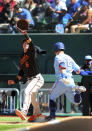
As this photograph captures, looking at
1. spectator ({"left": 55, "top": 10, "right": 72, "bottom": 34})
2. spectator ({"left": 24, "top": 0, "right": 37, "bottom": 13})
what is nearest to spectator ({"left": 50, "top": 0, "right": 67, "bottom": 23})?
spectator ({"left": 55, "top": 10, "right": 72, "bottom": 34})

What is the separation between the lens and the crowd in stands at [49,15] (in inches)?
566

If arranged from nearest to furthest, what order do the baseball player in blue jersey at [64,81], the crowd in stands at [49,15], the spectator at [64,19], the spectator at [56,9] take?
the baseball player in blue jersey at [64,81] < the crowd in stands at [49,15] < the spectator at [64,19] < the spectator at [56,9]

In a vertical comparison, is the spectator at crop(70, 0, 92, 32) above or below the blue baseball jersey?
above

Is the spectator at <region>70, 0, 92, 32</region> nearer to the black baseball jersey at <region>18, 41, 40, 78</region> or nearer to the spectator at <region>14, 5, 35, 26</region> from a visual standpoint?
the spectator at <region>14, 5, 35, 26</region>

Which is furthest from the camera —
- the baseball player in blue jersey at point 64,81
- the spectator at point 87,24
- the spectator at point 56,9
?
the spectator at point 56,9

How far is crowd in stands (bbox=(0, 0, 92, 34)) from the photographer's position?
47.1 ft

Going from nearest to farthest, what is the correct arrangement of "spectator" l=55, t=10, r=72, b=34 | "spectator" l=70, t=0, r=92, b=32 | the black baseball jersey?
the black baseball jersey → "spectator" l=70, t=0, r=92, b=32 → "spectator" l=55, t=10, r=72, b=34

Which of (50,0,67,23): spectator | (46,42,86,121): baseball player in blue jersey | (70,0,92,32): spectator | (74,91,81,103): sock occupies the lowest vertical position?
(74,91,81,103): sock

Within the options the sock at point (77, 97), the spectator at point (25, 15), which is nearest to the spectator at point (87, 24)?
the spectator at point (25, 15)

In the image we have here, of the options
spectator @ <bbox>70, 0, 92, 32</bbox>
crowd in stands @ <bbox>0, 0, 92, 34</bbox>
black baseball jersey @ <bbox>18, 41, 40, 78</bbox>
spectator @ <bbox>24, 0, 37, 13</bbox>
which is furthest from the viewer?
spectator @ <bbox>24, 0, 37, 13</bbox>

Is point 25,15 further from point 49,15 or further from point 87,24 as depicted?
point 87,24

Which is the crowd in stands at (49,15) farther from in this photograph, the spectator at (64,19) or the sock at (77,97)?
the sock at (77,97)

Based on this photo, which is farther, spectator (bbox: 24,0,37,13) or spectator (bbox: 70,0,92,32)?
spectator (bbox: 24,0,37,13)

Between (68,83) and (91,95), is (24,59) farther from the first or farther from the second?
(91,95)
